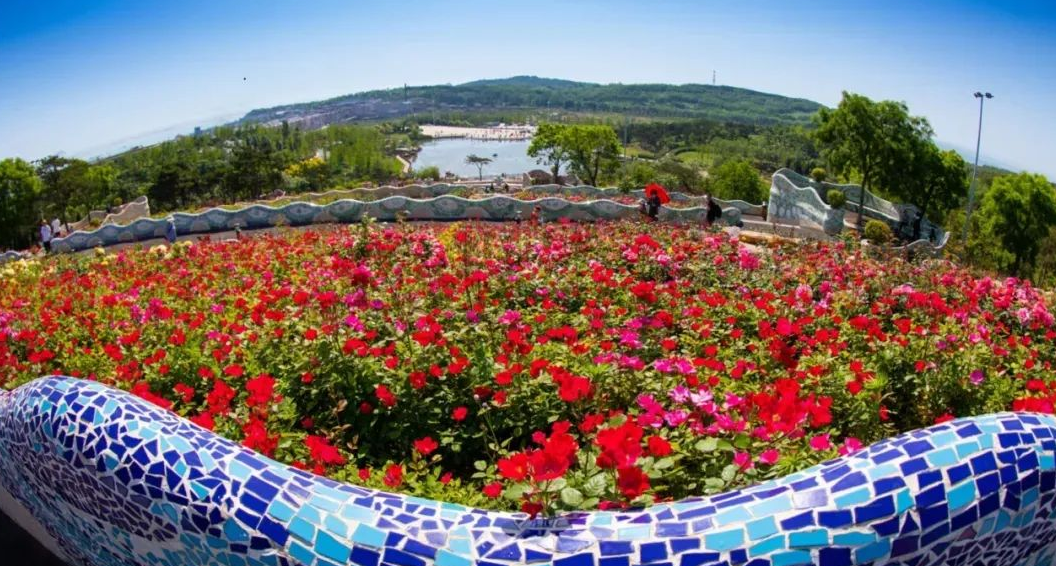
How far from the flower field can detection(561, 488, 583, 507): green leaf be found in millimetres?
12

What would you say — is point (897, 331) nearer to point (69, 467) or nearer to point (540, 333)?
point (540, 333)

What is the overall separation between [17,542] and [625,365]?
4.61m

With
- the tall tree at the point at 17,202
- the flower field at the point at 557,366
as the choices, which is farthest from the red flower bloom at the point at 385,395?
the tall tree at the point at 17,202

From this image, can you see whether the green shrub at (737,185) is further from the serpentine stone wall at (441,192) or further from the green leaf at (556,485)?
the green leaf at (556,485)

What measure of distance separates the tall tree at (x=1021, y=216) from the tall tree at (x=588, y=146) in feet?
89.1

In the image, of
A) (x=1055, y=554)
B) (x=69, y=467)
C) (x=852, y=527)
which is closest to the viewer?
(x=852, y=527)

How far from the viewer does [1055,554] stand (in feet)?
9.90

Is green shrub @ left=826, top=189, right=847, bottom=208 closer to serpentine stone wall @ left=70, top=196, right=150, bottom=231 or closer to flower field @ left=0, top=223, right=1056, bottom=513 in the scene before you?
flower field @ left=0, top=223, right=1056, bottom=513

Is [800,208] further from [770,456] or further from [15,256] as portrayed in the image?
[770,456]

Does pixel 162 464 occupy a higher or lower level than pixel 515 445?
higher

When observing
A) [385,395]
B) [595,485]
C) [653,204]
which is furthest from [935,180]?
[595,485]

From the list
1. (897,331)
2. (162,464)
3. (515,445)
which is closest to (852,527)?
(515,445)

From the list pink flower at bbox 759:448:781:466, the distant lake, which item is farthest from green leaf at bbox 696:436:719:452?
the distant lake

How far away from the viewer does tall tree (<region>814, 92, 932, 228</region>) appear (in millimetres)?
35625
